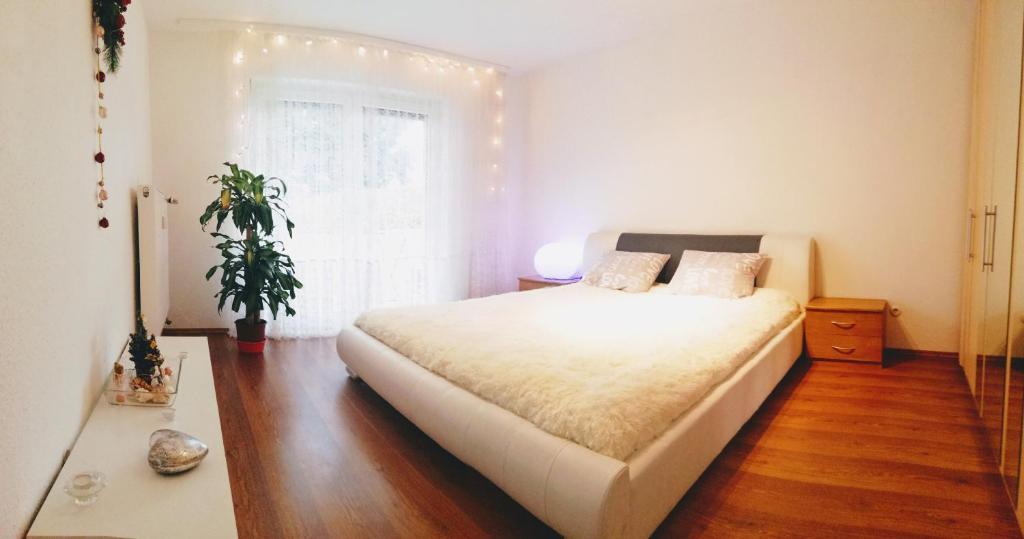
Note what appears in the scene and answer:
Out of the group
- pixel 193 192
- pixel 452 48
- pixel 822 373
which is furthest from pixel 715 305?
pixel 193 192

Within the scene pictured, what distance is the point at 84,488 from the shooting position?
97 centimetres

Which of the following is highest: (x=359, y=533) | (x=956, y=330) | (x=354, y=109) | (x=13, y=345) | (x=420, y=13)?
(x=420, y=13)

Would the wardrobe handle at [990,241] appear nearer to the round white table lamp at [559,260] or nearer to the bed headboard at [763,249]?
the bed headboard at [763,249]

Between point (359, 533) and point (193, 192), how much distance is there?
11.9 feet

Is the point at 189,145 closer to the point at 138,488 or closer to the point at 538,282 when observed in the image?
the point at 538,282

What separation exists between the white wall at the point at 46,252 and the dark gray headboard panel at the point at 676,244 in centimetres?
355

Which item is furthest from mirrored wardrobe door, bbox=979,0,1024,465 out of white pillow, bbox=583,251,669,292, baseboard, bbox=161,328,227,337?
baseboard, bbox=161,328,227,337

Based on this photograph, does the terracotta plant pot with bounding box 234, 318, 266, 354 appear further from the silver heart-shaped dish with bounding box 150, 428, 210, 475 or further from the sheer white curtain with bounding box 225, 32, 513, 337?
the silver heart-shaped dish with bounding box 150, 428, 210, 475

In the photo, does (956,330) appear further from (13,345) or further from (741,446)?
(13,345)

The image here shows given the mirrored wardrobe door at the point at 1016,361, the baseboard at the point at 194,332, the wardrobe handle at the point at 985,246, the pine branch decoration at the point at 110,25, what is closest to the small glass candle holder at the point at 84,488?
the pine branch decoration at the point at 110,25

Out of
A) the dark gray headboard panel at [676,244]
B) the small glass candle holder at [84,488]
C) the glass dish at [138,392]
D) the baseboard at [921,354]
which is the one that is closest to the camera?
the small glass candle holder at [84,488]

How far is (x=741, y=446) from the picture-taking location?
2240 millimetres

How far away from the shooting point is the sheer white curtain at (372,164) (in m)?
4.18

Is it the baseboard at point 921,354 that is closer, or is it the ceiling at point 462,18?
the baseboard at point 921,354
